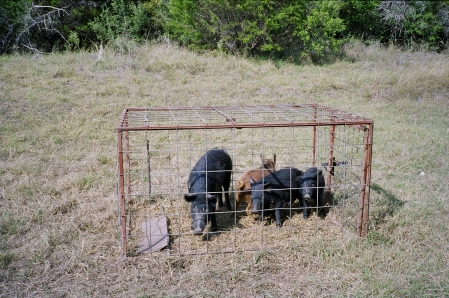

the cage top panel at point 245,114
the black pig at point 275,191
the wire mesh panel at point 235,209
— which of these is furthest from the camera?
the black pig at point 275,191

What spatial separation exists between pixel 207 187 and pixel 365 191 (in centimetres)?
196

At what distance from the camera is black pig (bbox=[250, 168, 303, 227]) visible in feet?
16.9

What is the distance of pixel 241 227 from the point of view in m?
5.20

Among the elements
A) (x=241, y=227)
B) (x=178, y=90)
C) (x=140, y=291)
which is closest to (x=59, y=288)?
(x=140, y=291)

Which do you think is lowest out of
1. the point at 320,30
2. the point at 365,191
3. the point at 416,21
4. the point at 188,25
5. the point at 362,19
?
the point at 365,191

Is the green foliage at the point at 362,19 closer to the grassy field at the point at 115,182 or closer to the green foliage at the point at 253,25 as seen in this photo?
the green foliage at the point at 253,25

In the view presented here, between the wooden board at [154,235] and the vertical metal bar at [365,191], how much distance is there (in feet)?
7.66

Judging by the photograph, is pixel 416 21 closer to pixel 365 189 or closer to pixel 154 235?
pixel 365 189

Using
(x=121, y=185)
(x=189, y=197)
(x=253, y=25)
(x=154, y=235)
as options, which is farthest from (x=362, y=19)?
(x=121, y=185)

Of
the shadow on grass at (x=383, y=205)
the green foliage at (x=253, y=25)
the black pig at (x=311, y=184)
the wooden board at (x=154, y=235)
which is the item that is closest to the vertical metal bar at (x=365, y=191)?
the shadow on grass at (x=383, y=205)

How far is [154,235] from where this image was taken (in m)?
4.72

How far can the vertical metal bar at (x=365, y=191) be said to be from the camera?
4574 millimetres

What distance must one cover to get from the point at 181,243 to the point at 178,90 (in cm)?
781

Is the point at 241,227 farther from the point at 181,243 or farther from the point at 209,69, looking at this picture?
the point at 209,69
